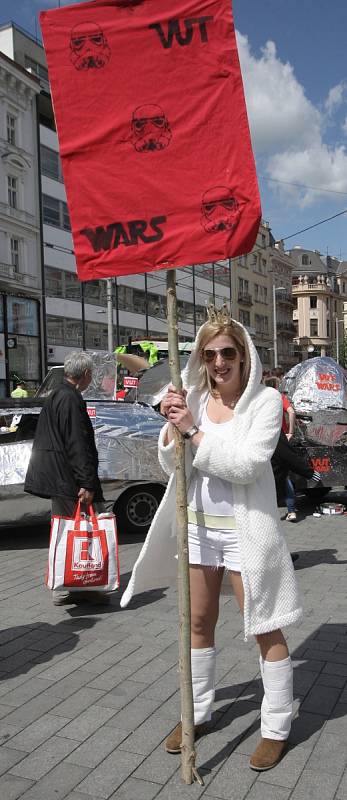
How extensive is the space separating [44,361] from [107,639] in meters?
31.0

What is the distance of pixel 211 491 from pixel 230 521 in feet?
0.48

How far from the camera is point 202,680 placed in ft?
9.87

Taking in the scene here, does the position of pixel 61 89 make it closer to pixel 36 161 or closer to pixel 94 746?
pixel 94 746

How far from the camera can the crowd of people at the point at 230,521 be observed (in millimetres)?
2768

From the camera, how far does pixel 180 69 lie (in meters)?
2.82

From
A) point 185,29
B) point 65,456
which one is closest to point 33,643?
point 65,456

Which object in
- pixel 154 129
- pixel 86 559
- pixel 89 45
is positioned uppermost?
pixel 89 45

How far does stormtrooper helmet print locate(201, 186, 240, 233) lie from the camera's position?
110 inches

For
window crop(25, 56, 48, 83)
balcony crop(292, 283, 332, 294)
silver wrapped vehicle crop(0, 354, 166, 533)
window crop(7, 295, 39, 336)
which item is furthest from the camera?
balcony crop(292, 283, 332, 294)

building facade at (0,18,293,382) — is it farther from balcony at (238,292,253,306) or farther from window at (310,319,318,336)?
window at (310,319,318,336)

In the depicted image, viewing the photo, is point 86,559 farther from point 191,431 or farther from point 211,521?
point 191,431

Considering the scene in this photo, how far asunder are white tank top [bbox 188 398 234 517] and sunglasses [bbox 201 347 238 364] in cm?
24

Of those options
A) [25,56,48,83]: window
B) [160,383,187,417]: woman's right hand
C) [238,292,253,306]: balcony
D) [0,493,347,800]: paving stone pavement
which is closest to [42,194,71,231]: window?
[25,56,48,83]: window

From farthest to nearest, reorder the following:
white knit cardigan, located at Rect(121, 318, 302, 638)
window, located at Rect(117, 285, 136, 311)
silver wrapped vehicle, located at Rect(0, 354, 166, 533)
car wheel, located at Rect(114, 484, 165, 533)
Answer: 1. window, located at Rect(117, 285, 136, 311)
2. car wheel, located at Rect(114, 484, 165, 533)
3. silver wrapped vehicle, located at Rect(0, 354, 166, 533)
4. white knit cardigan, located at Rect(121, 318, 302, 638)
